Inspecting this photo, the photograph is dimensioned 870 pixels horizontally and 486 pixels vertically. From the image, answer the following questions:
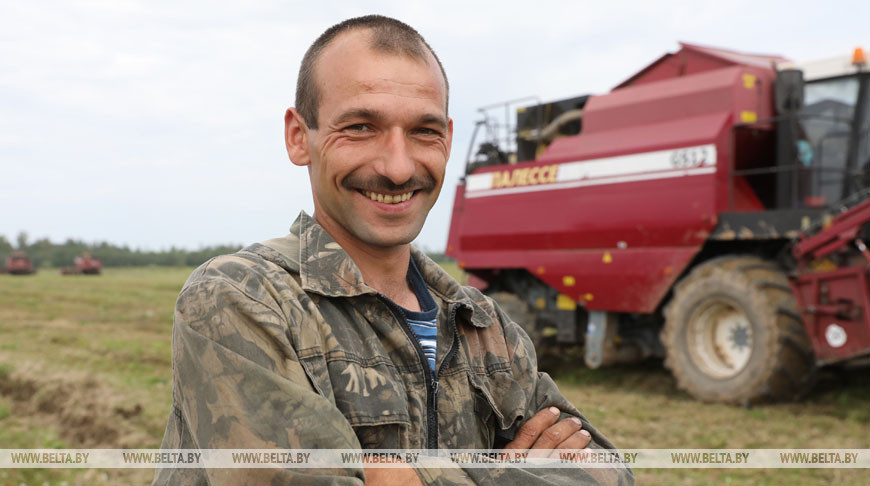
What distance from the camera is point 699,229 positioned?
27.8 feet

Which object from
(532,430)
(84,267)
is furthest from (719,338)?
(84,267)

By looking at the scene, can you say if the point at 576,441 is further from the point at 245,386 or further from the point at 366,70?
the point at 366,70

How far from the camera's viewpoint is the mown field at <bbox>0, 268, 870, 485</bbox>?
5.75m

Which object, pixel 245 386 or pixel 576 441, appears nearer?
pixel 245 386

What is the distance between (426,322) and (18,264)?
44027 mm

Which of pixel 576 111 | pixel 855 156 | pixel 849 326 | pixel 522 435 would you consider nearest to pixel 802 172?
pixel 855 156

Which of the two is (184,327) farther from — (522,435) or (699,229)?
(699,229)

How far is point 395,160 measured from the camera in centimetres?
194

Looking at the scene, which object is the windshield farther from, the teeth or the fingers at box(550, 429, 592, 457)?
the teeth

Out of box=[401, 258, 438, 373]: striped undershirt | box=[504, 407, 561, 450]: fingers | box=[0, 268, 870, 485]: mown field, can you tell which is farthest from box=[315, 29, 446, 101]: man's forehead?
box=[0, 268, 870, 485]: mown field

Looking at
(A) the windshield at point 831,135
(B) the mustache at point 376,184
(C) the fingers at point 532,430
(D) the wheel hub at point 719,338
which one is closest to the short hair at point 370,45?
(B) the mustache at point 376,184

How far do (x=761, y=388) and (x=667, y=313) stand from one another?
4.54 ft

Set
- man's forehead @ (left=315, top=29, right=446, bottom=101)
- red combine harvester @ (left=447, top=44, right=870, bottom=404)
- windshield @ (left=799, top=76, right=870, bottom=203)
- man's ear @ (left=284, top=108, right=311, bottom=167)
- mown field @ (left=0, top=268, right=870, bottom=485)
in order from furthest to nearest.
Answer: windshield @ (left=799, top=76, right=870, bottom=203) < red combine harvester @ (left=447, top=44, right=870, bottom=404) < mown field @ (left=0, top=268, right=870, bottom=485) < man's ear @ (left=284, top=108, right=311, bottom=167) < man's forehead @ (left=315, top=29, right=446, bottom=101)

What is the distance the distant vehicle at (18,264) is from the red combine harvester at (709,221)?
3719cm
